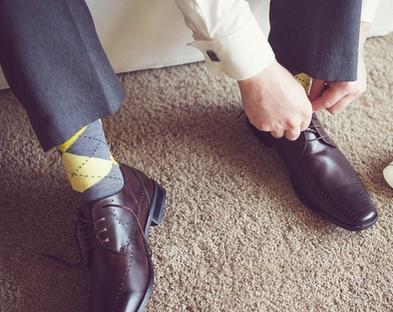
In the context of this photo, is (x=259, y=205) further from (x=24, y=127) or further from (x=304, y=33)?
(x=24, y=127)

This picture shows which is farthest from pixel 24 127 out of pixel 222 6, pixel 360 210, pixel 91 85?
pixel 360 210

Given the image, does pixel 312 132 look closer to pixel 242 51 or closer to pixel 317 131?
pixel 317 131

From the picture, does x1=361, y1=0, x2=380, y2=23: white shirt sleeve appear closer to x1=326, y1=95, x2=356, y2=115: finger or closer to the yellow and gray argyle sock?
x1=326, y1=95, x2=356, y2=115: finger

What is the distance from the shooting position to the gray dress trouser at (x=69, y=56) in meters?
0.54

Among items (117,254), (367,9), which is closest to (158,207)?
(117,254)

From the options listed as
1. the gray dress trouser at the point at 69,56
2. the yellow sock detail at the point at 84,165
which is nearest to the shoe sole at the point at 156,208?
the yellow sock detail at the point at 84,165

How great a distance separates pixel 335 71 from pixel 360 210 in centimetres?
24

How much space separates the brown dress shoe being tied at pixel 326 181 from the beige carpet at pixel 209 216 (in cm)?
3

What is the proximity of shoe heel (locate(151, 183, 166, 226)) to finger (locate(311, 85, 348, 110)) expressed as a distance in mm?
281

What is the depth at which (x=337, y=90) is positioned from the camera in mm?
709

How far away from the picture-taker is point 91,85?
1.95 feet

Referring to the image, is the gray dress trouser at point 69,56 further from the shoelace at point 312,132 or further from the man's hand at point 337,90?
the shoelace at point 312,132

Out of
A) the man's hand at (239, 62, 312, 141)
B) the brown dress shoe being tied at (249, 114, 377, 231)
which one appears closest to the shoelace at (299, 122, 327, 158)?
the brown dress shoe being tied at (249, 114, 377, 231)

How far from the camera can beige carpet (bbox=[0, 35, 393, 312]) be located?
0.75 metres
